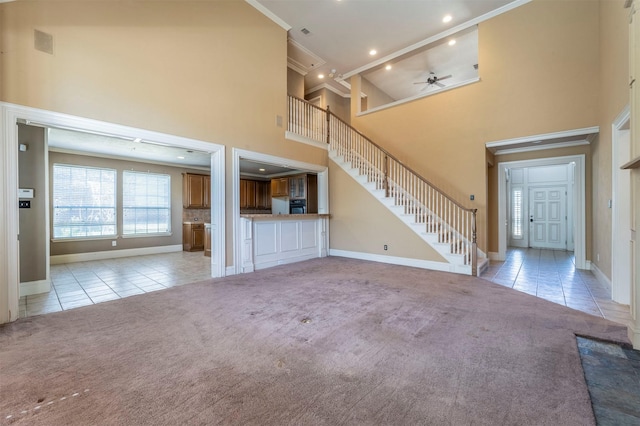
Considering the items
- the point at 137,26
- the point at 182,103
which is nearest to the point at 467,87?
the point at 182,103

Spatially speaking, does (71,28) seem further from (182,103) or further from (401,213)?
(401,213)

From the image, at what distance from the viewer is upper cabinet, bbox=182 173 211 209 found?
27.4ft

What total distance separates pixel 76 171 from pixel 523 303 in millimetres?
9646

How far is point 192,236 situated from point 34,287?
4350mm

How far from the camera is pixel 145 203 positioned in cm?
772

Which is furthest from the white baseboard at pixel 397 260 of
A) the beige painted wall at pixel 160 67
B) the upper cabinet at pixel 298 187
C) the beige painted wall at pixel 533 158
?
the beige painted wall at pixel 160 67

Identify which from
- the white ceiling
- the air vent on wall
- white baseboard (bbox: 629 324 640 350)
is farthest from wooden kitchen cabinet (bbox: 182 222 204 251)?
white baseboard (bbox: 629 324 640 350)

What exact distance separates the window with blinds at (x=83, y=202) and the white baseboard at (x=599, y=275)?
34.6 ft

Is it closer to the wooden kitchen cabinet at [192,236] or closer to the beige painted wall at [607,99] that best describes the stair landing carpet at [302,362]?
the beige painted wall at [607,99]

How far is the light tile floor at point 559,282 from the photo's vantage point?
10.5 feet

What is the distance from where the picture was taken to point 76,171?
21.5ft

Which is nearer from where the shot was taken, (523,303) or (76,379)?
(76,379)

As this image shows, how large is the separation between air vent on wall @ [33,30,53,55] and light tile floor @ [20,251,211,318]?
3176 millimetres

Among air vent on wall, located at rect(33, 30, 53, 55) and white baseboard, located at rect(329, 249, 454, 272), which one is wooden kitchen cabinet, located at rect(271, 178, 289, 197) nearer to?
white baseboard, located at rect(329, 249, 454, 272)
